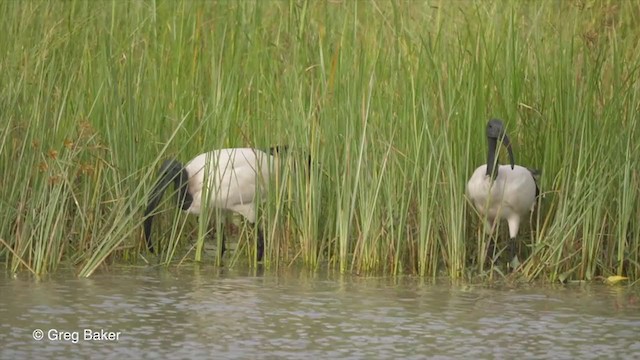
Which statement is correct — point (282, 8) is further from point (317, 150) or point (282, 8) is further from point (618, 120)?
point (618, 120)

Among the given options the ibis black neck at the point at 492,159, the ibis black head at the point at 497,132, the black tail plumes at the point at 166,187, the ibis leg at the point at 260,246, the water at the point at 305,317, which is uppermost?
the ibis black head at the point at 497,132

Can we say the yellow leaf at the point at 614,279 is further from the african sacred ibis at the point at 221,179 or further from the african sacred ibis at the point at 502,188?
the african sacred ibis at the point at 221,179

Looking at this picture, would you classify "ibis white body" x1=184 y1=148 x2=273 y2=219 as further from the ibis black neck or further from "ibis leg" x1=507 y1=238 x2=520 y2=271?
"ibis leg" x1=507 y1=238 x2=520 y2=271

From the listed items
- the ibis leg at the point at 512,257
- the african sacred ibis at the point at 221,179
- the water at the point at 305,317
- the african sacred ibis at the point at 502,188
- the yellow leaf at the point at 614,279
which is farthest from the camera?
the african sacred ibis at the point at 221,179

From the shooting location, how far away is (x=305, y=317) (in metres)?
5.54

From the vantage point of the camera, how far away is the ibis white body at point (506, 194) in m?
6.64

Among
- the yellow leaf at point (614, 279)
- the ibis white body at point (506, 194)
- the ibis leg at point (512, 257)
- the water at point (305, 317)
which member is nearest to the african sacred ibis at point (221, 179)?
the water at point (305, 317)

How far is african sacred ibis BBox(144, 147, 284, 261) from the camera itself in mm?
6734

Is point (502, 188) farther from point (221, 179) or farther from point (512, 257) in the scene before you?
point (221, 179)

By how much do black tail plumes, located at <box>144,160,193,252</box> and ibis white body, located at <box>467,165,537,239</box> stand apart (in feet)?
4.57

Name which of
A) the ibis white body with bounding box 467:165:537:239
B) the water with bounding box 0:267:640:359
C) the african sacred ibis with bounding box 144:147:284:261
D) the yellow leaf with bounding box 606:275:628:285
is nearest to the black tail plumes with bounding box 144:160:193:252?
the african sacred ibis with bounding box 144:147:284:261

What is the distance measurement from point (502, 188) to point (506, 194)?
63 mm

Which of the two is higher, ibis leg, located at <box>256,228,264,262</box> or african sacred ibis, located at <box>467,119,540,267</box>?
african sacred ibis, located at <box>467,119,540,267</box>

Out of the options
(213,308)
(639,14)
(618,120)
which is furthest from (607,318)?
(639,14)
